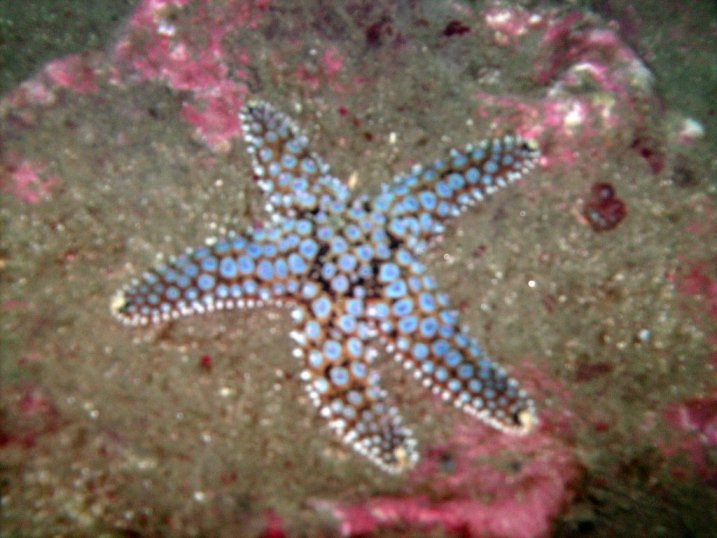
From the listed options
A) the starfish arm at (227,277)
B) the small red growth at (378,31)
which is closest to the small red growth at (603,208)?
the small red growth at (378,31)

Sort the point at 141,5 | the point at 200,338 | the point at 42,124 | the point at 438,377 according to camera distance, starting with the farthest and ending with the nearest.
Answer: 1. the point at 141,5
2. the point at 42,124
3. the point at 200,338
4. the point at 438,377

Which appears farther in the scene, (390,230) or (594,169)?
(594,169)

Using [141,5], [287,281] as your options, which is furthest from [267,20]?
[287,281]

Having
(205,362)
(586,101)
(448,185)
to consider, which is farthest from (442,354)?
(586,101)

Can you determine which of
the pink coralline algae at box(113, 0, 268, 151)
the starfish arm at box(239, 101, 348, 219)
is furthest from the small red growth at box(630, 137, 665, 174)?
the pink coralline algae at box(113, 0, 268, 151)

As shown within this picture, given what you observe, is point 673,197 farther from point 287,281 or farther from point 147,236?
point 147,236
